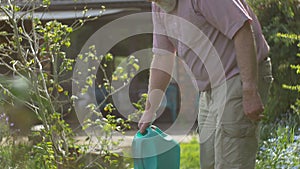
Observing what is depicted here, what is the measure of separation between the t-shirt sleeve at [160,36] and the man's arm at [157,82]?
48 mm

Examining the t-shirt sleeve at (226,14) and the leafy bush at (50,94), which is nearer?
the t-shirt sleeve at (226,14)

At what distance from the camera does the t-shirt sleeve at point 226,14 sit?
2.66 metres

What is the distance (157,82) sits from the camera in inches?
130

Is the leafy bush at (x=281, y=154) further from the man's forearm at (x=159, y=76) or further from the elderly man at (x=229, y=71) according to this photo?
the elderly man at (x=229, y=71)

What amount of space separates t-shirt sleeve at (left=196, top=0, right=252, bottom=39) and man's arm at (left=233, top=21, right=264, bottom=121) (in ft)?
0.09

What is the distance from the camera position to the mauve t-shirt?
2689 millimetres

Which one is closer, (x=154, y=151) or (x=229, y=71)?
(x=229, y=71)

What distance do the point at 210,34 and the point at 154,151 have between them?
2.47 feet

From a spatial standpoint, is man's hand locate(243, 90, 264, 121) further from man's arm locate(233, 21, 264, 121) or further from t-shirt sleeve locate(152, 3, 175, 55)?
t-shirt sleeve locate(152, 3, 175, 55)

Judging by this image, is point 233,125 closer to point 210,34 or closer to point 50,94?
point 210,34

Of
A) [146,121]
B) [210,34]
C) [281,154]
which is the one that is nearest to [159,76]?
[146,121]

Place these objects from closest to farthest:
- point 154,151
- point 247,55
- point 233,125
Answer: point 247,55, point 233,125, point 154,151

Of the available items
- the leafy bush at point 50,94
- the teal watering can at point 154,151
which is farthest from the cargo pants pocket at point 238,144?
the leafy bush at point 50,94

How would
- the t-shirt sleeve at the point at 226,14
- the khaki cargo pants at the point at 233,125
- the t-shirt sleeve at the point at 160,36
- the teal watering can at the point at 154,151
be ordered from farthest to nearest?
the teal watering can at the point at 154,151 < the t-shirt sleeve at the point at 160,36 < the khaki cargo pants at the point at 233,125 < the t-shirt sleeve at the point at 226,14
